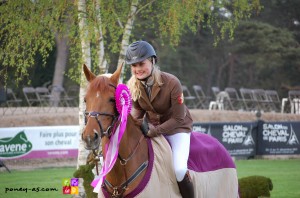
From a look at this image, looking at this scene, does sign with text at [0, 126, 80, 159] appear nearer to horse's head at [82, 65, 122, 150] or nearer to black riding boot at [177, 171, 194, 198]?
black riding boot at [177, 171, 194, 198]

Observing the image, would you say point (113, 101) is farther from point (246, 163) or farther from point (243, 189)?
point (246, 163)

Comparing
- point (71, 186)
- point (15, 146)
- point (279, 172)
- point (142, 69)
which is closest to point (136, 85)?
point (142, 69)

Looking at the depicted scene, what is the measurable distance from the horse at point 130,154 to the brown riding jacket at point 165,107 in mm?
173

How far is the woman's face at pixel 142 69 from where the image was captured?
6.55 metres

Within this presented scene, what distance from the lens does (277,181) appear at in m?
17.3

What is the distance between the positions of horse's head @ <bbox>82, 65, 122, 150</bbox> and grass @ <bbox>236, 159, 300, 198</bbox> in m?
8.89

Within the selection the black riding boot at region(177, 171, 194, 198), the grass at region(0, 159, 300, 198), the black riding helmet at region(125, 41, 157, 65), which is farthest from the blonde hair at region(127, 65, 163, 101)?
the grass at region(0, 159, 300, 198)

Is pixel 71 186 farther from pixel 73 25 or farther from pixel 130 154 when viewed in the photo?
pixel 130 154

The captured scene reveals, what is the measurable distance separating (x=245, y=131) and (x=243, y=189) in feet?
40.8

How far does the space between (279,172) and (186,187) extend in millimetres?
13276

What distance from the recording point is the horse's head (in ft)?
18.6

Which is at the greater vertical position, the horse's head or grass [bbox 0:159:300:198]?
the horse's head

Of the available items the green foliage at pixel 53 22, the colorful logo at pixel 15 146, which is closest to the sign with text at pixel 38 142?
the colorful logo at pixel 15 146

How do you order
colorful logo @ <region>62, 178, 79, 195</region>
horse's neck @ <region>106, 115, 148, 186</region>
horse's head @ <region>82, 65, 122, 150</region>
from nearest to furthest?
horse's head @ <region>82, 65, 122, 150</region>
horse's neck @ <region>106, 115, 148, 186</region>
colorful logo @ <region>62, 178, 79, 195</region>
